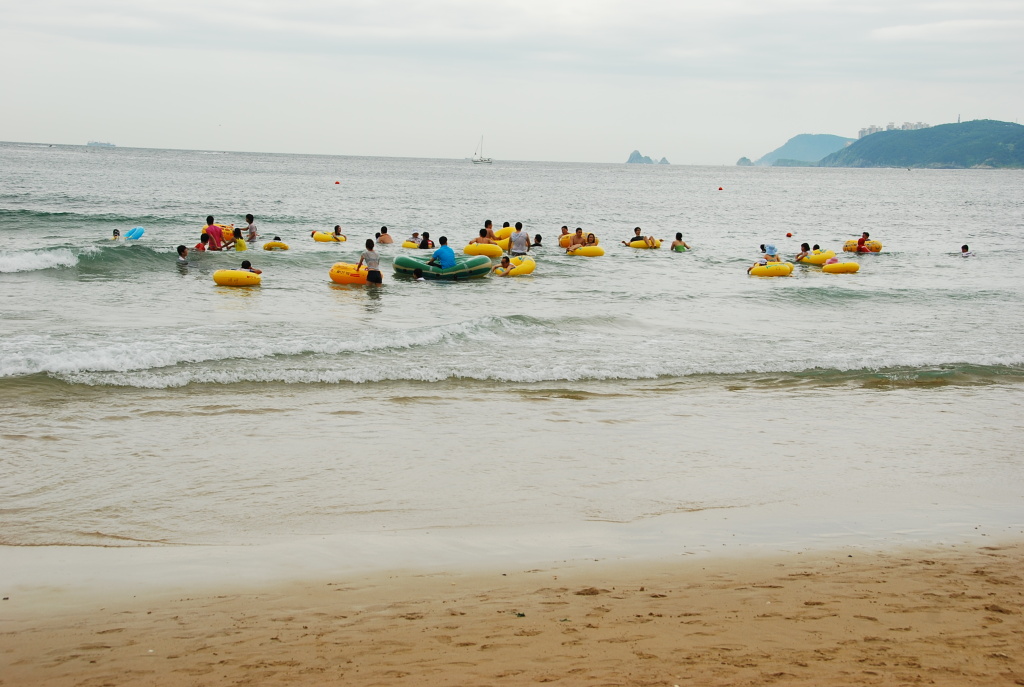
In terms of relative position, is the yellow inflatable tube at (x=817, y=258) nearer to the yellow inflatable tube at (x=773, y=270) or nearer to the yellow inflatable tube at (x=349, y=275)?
the yellow inflatable tube at (x=773, y=270)

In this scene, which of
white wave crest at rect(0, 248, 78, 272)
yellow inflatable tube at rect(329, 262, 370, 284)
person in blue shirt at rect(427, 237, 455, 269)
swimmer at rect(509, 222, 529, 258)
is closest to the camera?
yellow inflatable tube at rect(329, 262, 370, 284)

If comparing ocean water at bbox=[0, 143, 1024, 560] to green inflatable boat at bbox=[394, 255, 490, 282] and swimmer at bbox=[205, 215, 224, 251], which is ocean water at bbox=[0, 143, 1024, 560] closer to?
green inflatable boat at bbox=[394, 255, 490, 282]

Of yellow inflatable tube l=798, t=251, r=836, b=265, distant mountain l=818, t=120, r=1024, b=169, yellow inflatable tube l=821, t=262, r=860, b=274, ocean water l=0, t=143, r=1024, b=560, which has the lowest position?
ocean water l=0, t=143, r=1024, b=560

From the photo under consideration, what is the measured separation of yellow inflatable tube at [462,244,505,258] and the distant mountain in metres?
177

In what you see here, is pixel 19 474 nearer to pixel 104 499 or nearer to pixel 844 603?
pixel 104 499

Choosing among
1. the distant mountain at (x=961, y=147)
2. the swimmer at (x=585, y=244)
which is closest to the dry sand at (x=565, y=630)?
the swimmer at (x=585, y=244)

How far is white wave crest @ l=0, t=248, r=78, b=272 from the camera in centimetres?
1705

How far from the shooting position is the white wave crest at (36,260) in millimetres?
17047

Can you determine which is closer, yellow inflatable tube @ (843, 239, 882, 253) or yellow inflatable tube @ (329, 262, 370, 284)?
yellow inflatable tube @ (329, 262, 370, 284)

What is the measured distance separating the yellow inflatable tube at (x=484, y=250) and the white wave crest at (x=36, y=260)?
29.3ft

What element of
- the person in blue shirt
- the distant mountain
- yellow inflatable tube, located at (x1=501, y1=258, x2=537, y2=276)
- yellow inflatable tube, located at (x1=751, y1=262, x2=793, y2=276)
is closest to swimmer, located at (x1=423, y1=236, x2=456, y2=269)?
the person in blue shirt

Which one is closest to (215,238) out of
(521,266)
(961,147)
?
(521,266)

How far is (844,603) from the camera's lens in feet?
13.0

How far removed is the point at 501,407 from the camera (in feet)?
27.0
